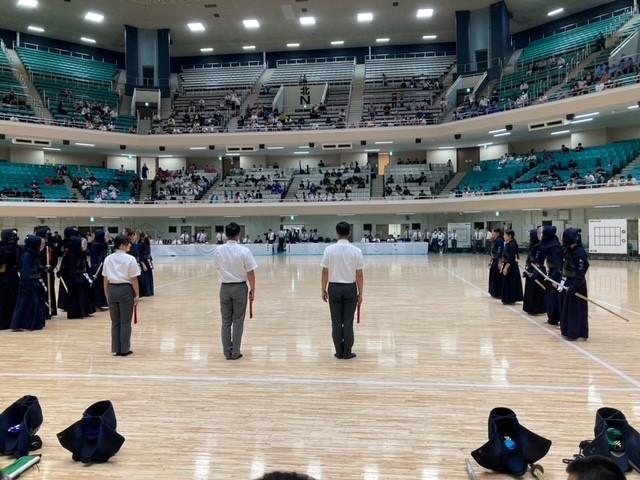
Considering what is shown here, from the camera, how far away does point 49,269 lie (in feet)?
32.3

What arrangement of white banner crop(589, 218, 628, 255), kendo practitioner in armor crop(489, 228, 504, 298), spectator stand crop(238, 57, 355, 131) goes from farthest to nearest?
spectator stand crop(238, 57, 355, 131)
white banner crop(589, 218, 628, 255)
kendo practitioner in armor crop(489, 228, 504, 298)

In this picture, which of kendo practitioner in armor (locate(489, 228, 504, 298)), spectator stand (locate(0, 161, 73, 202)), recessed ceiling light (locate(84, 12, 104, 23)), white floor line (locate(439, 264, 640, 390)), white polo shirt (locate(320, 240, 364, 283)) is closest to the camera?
white floor line (locate(439, 264, 640, 390))

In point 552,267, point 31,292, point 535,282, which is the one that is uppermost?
point 552,267

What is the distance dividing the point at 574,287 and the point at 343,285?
12.3ft

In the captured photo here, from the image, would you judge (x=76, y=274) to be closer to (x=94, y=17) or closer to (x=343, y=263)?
(x=343, y=263)

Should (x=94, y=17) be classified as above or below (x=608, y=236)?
above

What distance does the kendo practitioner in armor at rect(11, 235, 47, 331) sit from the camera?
356 inches

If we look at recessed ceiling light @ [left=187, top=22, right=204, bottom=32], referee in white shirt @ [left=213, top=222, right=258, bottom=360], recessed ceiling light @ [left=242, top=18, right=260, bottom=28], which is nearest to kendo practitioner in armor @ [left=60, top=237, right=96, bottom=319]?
referee in white shirt @ [left=213, top=222, right=258, bottom=360]

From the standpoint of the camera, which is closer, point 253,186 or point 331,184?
point 331,184

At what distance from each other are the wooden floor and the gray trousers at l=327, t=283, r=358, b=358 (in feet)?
0.94

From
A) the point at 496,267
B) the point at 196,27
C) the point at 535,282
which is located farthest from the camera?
the point at 196,27

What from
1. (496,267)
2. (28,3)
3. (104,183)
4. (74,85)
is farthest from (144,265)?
(74,85)

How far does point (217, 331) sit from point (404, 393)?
4564mm

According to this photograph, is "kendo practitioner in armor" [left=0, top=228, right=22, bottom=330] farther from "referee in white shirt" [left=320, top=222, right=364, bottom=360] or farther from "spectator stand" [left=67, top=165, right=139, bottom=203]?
"spectator stand" [left=67, top=165, right=139, bottom=203]
